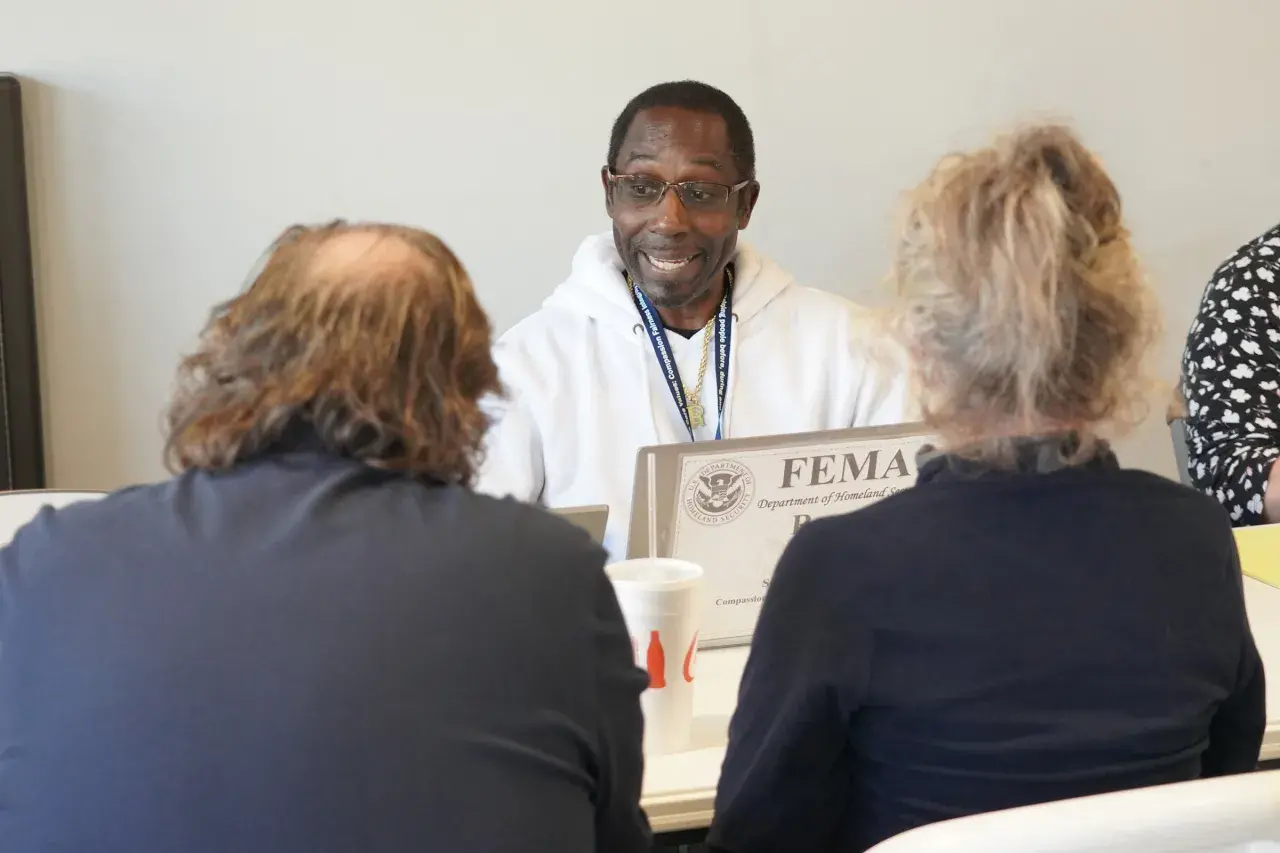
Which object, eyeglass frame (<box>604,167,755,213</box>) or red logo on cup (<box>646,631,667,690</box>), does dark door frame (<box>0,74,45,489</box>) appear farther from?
red logo on cup (<box>646,631,667,690</box>)

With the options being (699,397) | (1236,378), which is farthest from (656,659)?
(1236,378)

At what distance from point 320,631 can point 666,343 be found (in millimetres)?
1262

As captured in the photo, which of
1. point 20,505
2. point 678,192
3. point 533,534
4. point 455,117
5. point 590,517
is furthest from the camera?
point 455,117

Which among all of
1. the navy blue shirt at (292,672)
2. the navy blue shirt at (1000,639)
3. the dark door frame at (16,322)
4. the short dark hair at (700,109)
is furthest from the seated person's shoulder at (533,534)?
the dark door frame at (16,322)

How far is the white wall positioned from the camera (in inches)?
90.6

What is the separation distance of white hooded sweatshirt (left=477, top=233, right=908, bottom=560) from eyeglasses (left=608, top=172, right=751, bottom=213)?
0.10m

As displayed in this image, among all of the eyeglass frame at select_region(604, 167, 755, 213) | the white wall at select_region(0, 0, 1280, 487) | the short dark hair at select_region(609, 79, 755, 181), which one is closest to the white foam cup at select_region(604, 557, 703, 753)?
the eyeglass frame at select_region(604, 167, 755, 213)

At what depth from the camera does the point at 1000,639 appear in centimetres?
92

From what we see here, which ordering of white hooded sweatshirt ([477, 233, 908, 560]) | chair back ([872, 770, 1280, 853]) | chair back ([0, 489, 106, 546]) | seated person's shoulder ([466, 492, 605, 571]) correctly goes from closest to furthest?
1. chair back ([872, 770, 1280, 853])
2. seated person's shoulder ([466, 492, 605, 571])
3. chair back ([0, 489, 106, 546])
4. white hooded sweatshirt ([477, 233, 908, 560])

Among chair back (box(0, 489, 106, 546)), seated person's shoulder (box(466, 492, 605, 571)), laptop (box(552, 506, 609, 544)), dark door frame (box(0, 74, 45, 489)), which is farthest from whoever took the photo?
dark door frame (box(0, 74, 45, 489))

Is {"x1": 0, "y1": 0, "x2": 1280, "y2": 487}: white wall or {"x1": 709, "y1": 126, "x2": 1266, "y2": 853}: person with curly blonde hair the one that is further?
{"x1": 0, "y1": 0, "x2": 1280, "y2": 487}: white wall

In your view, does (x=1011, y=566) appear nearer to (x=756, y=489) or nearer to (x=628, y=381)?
(x=756, y=489)

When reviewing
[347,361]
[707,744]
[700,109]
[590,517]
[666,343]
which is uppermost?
[700,109]

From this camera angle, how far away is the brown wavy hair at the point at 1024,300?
0.93m
